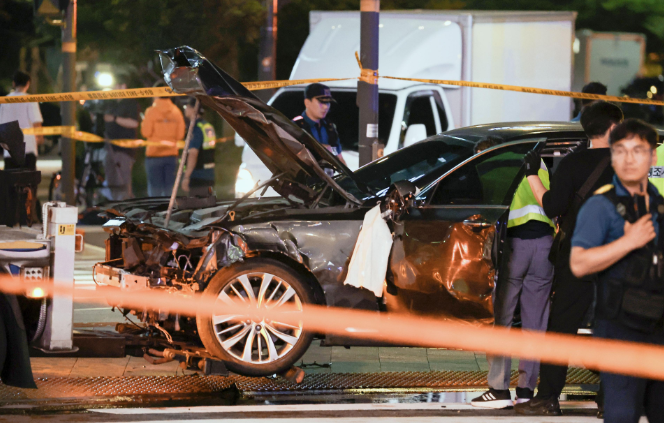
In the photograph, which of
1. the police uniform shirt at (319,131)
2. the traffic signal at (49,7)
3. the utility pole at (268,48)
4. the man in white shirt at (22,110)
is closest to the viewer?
the police uniform shirt at (319,131)

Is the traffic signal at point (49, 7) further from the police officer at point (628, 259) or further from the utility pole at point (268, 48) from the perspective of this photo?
the police officer at point (628, 259)

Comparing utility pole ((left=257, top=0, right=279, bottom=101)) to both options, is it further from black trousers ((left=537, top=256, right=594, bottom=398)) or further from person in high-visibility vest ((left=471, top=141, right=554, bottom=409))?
black trousers ((left=537, top=256, right=594, bottom=398))

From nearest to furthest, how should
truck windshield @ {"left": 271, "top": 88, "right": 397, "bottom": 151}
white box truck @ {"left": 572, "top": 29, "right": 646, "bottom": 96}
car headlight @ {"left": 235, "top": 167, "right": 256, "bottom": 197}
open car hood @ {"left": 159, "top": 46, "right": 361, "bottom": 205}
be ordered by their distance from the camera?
1. open car hood @ {"left": 159, "top": 46, "right": 361, "bottom": 205}
2. car headlight @ {"left": 235, "top": 167, "right": 256, "bottom": 197}
3. truck windshield @ {"left": 271, "top": 88, "right": 397, "bottom": 151}
4. white box truck @ {"left": 572, "top": 29, "right": 646, "bottom": 96}

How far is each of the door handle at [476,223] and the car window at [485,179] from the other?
251 millimetres

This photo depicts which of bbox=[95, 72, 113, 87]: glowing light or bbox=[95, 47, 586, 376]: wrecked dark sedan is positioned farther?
bbox=[95, 72, 113, 87]: glowing light

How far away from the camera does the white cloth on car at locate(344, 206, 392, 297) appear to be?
6.45 meters

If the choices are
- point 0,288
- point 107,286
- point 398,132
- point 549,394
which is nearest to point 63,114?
point 398,132

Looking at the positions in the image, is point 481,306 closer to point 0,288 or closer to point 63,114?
point 0,288

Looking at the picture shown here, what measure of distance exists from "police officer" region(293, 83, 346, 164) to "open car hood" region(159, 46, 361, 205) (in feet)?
8.10

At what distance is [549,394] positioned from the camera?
5.94m

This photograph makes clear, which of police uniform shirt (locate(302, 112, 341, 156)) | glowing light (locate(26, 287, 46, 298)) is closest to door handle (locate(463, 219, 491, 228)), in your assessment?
glowing light (locate(26, 287, 46, 298))

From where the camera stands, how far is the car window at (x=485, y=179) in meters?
6.79

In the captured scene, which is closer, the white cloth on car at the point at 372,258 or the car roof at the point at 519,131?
the white cloth on car at the point at 372,258

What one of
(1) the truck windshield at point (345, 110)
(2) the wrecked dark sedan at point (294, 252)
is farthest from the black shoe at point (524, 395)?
(1) the truck windshield at point (345, 110)
